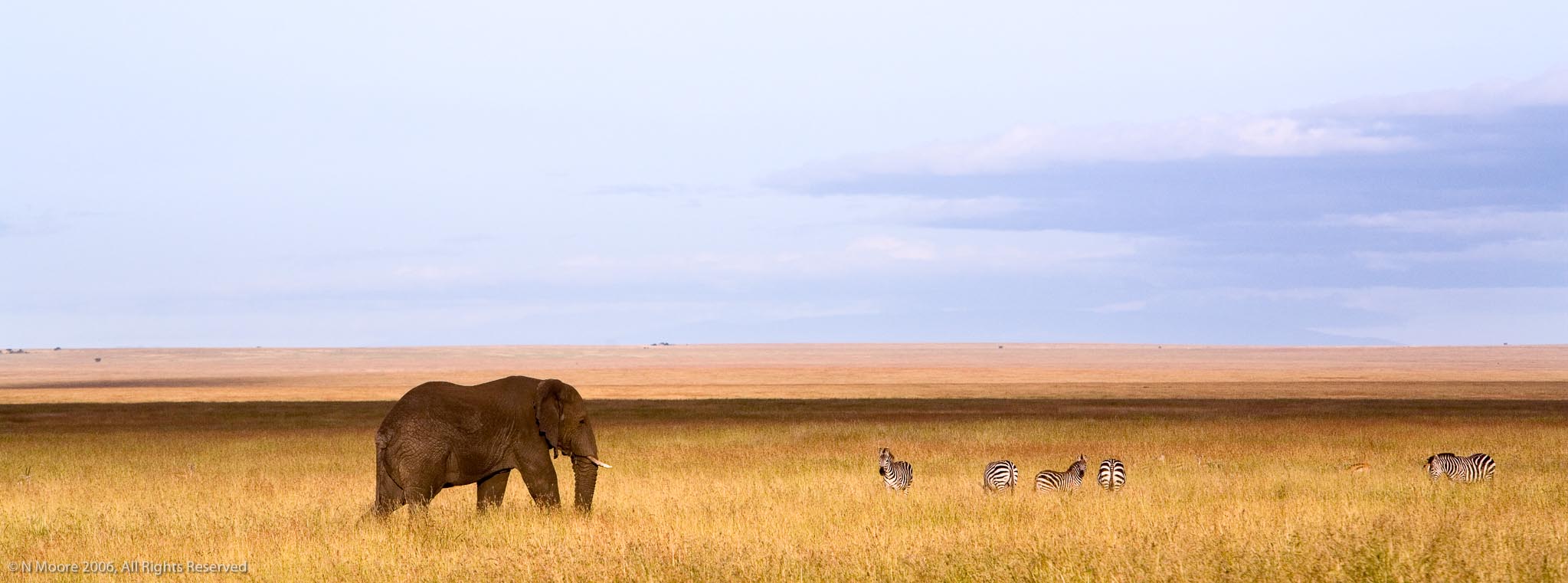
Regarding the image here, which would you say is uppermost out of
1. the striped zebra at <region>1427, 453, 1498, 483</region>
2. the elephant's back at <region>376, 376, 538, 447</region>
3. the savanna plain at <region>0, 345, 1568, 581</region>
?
the elephant's back at <region>376, 376, 538, 447</region>

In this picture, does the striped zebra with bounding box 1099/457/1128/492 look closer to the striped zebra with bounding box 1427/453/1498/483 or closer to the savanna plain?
the savanna plain

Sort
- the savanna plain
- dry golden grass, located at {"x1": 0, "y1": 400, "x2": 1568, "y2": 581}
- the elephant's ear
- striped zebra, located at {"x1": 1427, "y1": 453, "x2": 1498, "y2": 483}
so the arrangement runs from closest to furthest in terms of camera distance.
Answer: dry golden grass, located at {"x1": 0, "y1": 400, "x2": 1568, "y2": 581} < the savanna plain < the elephant's ear < striped zebra, located at {"x1": 1427, "y1": 453, "x2": 1498, "y2": 483}

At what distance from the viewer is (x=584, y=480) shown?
51.8 feet

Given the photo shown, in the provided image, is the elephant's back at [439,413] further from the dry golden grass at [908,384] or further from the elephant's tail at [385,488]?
the dry golden grass at [908,384]

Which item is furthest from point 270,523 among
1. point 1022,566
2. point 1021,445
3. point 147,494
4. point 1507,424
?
point 1507,424

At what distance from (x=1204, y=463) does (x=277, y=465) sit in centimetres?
1710

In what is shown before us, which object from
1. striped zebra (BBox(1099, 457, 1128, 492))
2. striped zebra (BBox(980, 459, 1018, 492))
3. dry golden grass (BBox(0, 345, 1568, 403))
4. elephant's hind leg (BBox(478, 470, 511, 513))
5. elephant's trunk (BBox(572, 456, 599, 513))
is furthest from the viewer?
dry golden grass (BBox(0, 345, 1568, 403))

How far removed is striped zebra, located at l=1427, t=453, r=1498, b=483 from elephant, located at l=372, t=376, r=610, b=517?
12206mm

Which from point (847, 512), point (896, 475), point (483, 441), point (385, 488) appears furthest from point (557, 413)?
point (896, 475)

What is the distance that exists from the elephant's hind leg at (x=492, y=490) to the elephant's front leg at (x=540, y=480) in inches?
18.8

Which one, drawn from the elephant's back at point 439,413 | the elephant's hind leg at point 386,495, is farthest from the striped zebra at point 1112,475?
the elephant's hind leg at point 386,495

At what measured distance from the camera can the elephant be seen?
47.1ft

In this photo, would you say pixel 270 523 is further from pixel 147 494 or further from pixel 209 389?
pixel 209 389

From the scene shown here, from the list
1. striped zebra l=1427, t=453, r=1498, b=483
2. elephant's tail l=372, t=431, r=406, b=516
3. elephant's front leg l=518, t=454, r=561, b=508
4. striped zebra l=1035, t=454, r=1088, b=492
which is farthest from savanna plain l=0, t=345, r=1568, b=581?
striped zebra l=1427, t=453, r=1498, b=483
